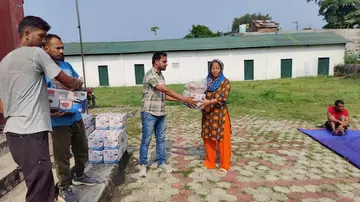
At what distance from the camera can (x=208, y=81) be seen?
4.16 m

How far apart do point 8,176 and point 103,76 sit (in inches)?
801

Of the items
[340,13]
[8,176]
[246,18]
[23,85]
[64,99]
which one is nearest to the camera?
[23,85]

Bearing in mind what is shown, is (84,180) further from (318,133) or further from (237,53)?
(237,53)

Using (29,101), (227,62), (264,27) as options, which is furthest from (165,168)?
(264,27)

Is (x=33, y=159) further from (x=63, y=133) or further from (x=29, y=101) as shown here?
(x=63, y=133)

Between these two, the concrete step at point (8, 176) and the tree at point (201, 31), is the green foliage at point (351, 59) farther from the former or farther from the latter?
the concrete step at point (8, 176)

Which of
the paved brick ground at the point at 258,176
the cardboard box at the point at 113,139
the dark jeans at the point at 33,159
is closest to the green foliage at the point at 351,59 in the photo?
the paved brick ground at the point at 258,176

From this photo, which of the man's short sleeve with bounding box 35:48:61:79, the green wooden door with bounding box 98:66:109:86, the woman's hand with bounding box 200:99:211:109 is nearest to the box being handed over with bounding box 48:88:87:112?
the man's short sleeve with bounding box 35:48:61:79

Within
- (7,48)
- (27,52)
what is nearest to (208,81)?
(27,52)

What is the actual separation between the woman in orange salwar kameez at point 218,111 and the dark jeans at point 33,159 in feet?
7.59

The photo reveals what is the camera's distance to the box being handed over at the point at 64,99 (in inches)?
96.1

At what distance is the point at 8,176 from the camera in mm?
3109

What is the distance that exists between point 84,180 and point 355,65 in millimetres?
21973

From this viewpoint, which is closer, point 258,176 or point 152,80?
A: point 152,80
